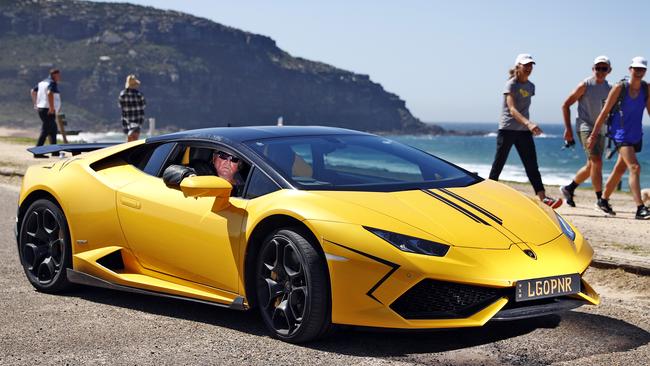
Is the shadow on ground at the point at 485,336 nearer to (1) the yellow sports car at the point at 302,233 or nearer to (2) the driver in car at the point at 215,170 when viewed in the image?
(1) the yellow sports car at the point at 302,233

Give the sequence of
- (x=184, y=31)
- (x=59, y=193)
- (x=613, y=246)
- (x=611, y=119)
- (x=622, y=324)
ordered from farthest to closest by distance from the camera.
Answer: (x=184, y=31)
(x=611, y=119)
(x=613, y=246)
(x=59, y=193)
(x=622, y=324)

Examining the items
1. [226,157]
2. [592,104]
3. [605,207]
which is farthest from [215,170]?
[605,207]

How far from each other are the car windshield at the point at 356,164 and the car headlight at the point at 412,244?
0.64 metres

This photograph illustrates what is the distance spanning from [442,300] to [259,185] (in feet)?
4.62

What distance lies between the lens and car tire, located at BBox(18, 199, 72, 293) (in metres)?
7.12

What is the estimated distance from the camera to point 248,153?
6227mm

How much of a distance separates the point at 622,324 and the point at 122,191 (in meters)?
3.36

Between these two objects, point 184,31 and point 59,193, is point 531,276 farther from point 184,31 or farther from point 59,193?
point 184,31

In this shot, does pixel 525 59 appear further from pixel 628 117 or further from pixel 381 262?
pixel 381 262

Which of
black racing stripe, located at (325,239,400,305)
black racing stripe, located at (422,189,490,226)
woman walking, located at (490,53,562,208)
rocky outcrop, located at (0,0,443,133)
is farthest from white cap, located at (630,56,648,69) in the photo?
rocky outcrop, located at (0,0,443,133)

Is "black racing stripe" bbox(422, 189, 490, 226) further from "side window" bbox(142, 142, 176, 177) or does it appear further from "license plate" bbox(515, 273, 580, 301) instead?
"side window" bbox(142, 142, 176, 177)

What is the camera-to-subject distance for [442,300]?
5223 millimetres

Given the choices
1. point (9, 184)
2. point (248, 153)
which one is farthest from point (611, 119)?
point (9, 184)

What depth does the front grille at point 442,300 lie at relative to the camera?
17.0 ft
